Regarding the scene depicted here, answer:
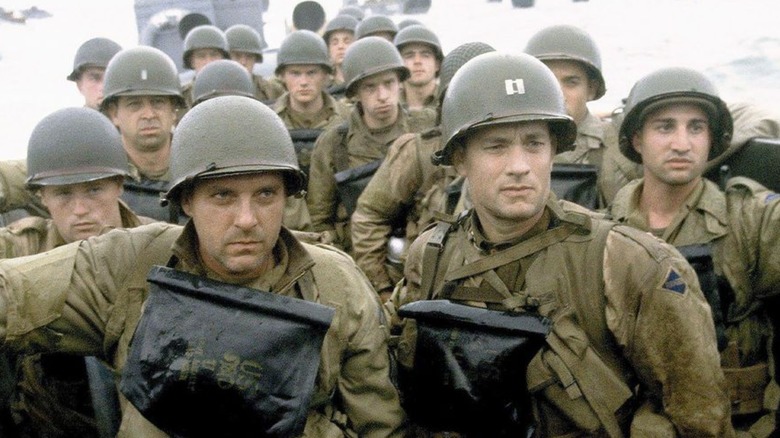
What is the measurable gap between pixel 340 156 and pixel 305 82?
71.8 inches

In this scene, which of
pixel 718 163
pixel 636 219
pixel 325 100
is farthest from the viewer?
pixel 325 100

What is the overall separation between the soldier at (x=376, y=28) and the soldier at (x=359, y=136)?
3074mm

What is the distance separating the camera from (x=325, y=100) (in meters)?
7.68

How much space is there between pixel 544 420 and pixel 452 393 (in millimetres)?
346

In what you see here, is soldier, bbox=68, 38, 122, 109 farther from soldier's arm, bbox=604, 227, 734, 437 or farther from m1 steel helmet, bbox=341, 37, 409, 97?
soldier's arm, bbox=604, 227, 734, 437

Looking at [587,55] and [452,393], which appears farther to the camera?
[587,55]

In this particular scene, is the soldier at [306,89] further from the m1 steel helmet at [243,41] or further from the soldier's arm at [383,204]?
the m1 steel helmet at [243,41]

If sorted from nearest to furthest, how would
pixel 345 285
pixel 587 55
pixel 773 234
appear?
pixel 345 285, pixel 773 234, pixel 587 55

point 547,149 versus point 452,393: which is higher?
point 547,149

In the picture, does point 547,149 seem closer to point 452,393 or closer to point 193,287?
point 452,393

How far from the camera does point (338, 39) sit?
10367mm

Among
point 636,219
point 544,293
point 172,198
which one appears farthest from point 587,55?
point 172,198

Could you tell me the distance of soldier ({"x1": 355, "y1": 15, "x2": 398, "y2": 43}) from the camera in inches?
372

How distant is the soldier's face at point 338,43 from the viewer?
10188mm
